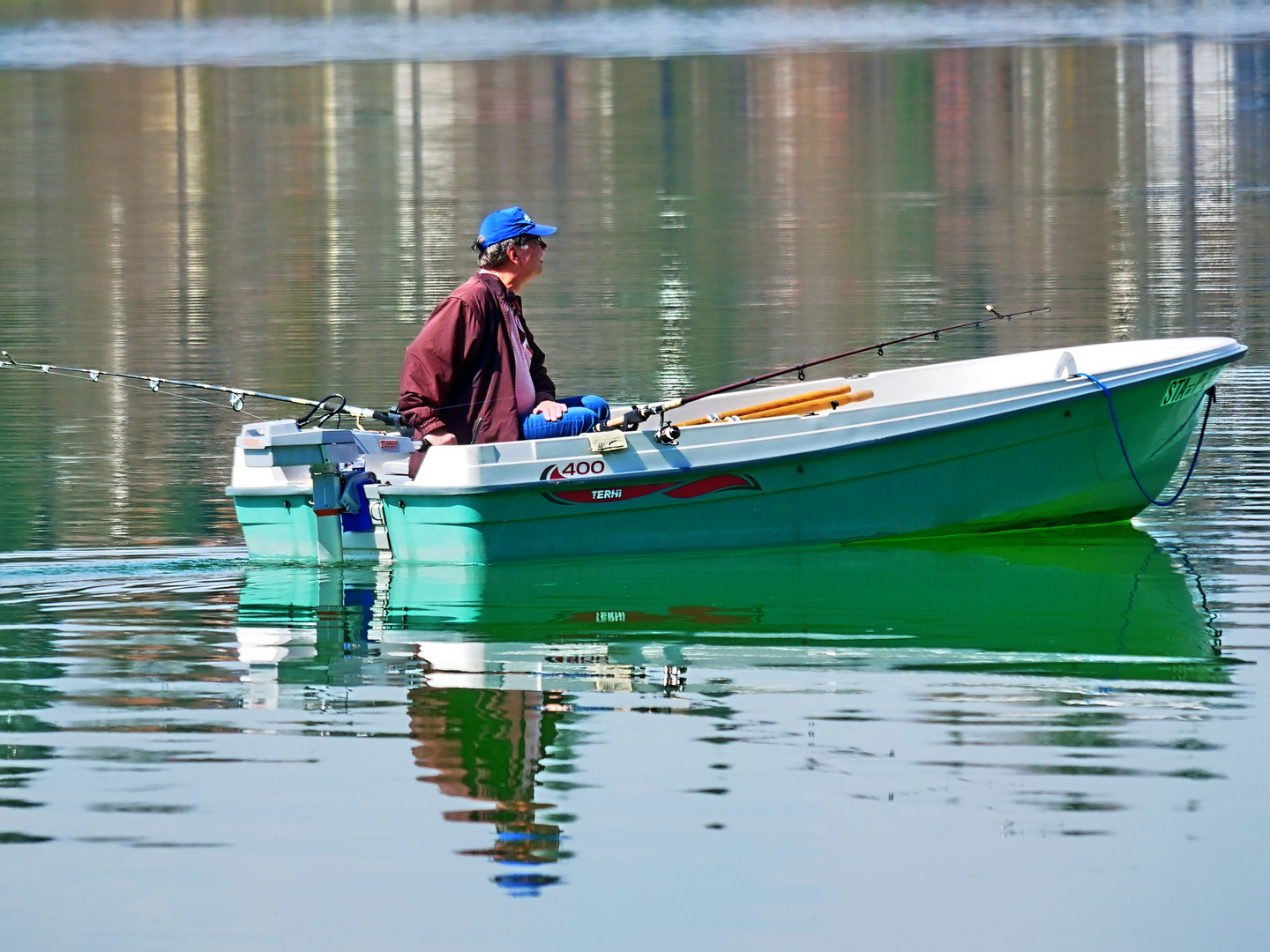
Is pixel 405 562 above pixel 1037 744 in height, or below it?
above

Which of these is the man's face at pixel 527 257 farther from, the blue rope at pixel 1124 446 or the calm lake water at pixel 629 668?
the blue rope at pixel 1124 446

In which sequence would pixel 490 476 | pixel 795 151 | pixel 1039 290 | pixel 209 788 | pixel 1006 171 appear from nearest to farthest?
pixel 209 788 < pixel 490 476 < pixel 1039 290 < pixel 1006 171 < pixel 795 151

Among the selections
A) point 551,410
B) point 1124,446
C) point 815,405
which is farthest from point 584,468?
point 1124,446

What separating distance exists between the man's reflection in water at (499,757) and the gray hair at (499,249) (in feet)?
8.02

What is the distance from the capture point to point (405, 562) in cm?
912

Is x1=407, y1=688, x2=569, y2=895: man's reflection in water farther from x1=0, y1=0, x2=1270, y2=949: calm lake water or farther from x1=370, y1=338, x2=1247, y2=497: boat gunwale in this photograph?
x1=370, y1=338, x2=1247, y2=497: boat gunwale

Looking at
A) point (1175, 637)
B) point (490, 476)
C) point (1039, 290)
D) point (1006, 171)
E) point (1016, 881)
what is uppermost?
point (1006, 171)

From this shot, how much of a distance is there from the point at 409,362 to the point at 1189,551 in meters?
3.65

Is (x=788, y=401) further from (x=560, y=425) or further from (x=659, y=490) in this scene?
(x=560, y=425)

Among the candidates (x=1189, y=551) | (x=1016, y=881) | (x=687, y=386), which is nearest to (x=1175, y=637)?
(x=1189, y=551)

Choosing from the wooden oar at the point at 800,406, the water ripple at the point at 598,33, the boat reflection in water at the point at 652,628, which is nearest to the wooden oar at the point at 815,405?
the wooden oar at the point at 800,406

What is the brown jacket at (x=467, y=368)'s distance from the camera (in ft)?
28.9

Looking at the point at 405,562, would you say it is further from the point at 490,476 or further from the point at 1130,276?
the point at 1130,276

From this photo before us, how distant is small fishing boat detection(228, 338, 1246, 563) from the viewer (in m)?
8.96
